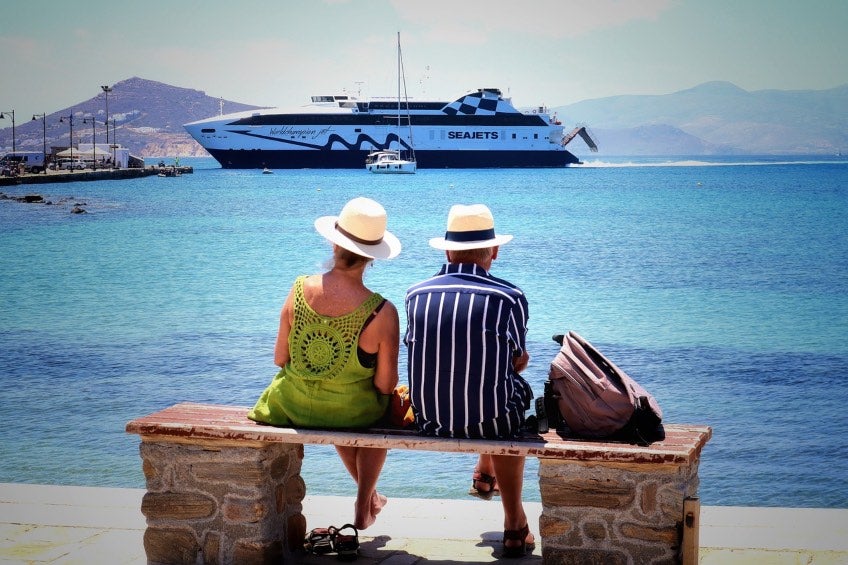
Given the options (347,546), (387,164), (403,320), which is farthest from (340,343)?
(387,164)

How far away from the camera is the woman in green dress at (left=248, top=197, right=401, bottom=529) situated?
2920mm

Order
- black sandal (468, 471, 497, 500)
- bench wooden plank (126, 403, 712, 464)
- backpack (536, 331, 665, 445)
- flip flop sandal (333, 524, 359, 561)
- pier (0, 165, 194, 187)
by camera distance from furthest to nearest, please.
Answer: pier (0, 165, 194, 187) < black sandal (468, 471, 497, 500) < flip flop sandal (333, 524, 359, 561) < backpack (536, 331, 665, 445) < bench wooden plank (126, 403, 712, 464)

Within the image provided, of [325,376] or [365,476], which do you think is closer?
[325,376]

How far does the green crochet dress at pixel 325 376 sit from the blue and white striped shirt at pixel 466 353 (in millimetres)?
158

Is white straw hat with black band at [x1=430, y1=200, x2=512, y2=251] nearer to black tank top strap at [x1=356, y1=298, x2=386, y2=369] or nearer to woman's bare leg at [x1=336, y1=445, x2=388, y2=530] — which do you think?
black tank top strap at [x1=356, y1=298, x2=386, y2=369]

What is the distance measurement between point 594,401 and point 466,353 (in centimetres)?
36

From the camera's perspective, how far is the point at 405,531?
11.0 feet

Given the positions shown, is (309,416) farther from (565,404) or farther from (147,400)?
(147,400)

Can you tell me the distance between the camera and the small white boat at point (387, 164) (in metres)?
69.7

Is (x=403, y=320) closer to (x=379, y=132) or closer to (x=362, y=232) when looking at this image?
(x=362, y=232)

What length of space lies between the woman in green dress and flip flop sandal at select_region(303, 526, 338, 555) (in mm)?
382

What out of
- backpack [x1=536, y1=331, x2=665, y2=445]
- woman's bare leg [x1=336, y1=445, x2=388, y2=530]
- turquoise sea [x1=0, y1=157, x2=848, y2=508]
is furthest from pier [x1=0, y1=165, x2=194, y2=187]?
backpack [x1=536, y1=331, x2=665, y2=445]

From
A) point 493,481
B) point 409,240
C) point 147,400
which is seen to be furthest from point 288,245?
point 493,481

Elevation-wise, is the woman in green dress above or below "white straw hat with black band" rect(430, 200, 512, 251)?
below
